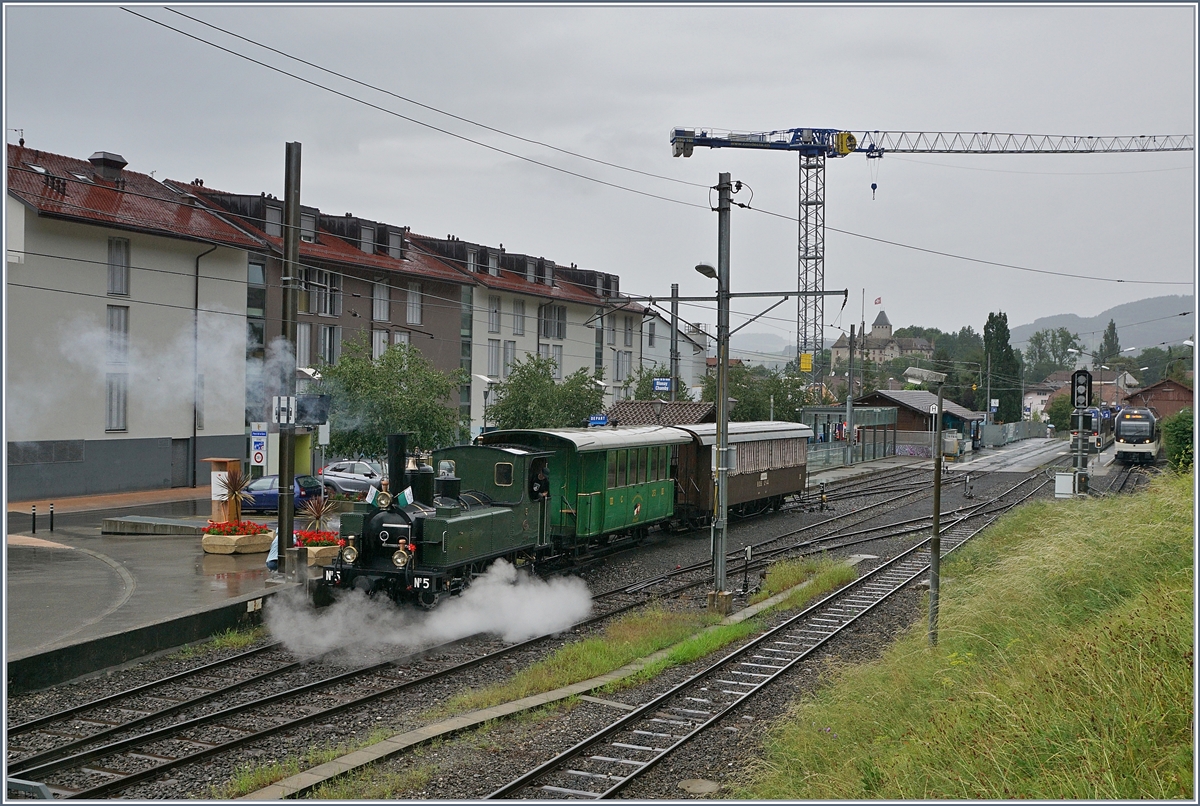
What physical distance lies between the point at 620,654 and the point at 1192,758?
8547mm

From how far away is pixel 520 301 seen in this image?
167 feet

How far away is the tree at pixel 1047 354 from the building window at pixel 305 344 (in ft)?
461

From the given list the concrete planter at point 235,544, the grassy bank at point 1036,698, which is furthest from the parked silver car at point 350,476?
the grassy bank at point 1036,698

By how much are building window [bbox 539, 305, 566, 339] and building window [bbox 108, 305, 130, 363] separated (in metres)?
25.2

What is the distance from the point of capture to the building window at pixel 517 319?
50.5m

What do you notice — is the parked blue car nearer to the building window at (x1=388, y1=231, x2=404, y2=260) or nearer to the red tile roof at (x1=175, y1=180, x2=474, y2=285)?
the red tile roof at (x1=175, y1=180, x2=474, y2=285)

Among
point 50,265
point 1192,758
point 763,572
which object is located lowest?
point 763,572

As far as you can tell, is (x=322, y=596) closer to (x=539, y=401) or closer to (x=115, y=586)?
(x=115, y=586)

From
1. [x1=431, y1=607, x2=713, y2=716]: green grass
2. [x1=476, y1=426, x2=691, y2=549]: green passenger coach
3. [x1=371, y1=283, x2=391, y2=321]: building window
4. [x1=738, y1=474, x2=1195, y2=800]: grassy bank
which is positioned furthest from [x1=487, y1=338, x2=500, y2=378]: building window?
[x1=738, y1=474, x2=1195, y2=800]: grassy bank

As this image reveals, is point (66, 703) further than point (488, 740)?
Yes

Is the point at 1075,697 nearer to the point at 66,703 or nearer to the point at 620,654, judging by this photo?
the point at 620,654

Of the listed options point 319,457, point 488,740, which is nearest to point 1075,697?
point 488,740

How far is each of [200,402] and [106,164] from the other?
8939mm

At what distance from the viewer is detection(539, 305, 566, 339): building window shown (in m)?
52.1
